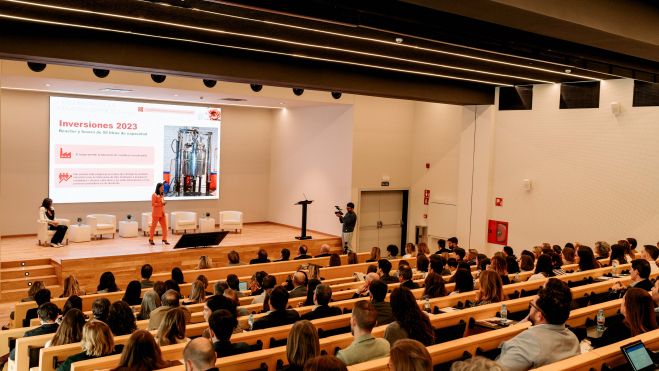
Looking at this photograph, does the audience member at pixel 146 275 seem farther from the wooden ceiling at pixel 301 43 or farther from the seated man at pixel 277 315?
the seated man at pixel 277 315

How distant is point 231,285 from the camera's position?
6660 millimetres

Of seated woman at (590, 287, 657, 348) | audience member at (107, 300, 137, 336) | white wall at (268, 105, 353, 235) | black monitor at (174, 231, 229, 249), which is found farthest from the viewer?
white wall at (268, 105, 353, 235)

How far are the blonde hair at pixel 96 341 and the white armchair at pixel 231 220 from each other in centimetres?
1068

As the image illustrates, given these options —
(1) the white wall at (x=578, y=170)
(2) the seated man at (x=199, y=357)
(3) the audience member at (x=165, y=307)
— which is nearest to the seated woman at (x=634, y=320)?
(2) the seated man at (x=199, y=357)

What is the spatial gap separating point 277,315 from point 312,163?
10.3m

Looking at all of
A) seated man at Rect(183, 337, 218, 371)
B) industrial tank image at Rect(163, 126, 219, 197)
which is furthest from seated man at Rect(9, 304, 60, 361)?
industrial tank image at Rect(163, 126, 219, 197)

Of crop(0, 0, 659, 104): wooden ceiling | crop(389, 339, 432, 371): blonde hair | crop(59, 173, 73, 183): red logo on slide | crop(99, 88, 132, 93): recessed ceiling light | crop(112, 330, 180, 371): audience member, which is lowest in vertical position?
crop(112, 330, 180, 371): audience member

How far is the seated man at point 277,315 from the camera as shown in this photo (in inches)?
194

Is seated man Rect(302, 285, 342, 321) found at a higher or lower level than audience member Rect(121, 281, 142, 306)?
higher

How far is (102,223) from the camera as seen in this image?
13484 millimetres

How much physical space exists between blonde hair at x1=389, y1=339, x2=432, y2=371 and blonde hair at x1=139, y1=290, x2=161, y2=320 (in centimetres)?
381

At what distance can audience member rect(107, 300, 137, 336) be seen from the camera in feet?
16.1

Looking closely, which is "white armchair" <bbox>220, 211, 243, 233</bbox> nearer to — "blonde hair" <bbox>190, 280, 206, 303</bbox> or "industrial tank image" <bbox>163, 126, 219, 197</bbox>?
"industrial tank image" <bbox>163, 126, 219, 197</bbox>

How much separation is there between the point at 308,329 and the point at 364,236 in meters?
11.3
